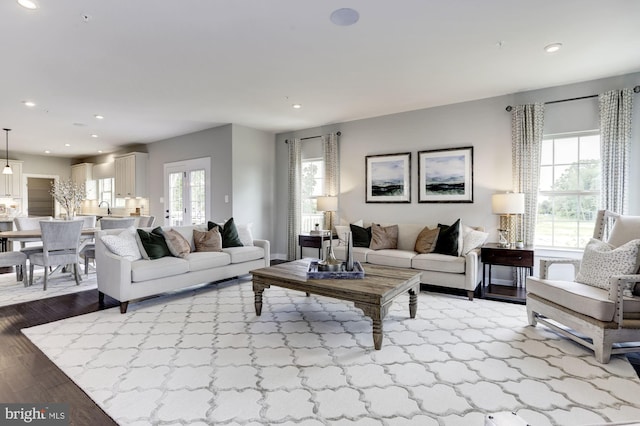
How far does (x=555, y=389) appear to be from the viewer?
2.10m

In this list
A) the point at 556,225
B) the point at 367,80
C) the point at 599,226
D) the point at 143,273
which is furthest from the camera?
the point at 556,225

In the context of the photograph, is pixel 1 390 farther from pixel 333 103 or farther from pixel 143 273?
pixel 333 103

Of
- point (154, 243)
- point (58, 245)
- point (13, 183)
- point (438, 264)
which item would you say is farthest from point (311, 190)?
point (13, 183)

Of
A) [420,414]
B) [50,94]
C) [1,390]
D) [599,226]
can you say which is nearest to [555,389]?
[420,414]

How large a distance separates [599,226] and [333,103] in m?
3.59

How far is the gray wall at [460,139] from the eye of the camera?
4.20 metres

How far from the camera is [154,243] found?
4.09 m

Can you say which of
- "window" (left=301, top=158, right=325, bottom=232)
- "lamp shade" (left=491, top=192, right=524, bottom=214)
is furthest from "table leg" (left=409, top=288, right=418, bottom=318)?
"window" (left=301, top=158, right=325, bottom=232)

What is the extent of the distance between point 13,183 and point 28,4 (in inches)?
364

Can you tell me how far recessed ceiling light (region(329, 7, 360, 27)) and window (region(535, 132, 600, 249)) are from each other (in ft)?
10.9

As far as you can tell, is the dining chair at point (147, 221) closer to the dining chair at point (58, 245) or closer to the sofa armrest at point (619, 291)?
the dining chair at point (58, 245)

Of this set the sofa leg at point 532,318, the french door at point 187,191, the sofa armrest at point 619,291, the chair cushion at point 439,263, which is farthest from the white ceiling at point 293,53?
the sofa leg at point 532,318

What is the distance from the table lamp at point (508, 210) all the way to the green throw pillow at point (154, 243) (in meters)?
4.33

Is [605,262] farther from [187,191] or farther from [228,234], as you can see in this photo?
[187,191]
